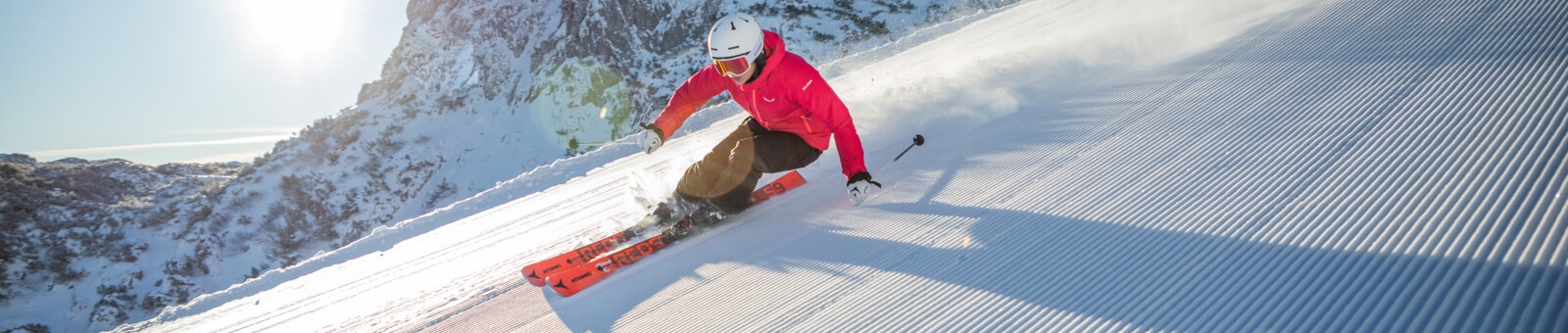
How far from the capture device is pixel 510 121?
6200 centimetres

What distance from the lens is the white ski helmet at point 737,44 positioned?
10.8 ft

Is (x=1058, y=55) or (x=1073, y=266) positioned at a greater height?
Answer: (x=1058, y=55)

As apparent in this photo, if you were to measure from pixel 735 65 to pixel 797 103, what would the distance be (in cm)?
49

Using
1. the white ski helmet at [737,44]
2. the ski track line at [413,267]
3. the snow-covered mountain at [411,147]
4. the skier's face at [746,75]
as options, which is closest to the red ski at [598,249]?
the ski track line at [413,267]

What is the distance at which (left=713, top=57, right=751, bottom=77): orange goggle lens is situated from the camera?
331 cm

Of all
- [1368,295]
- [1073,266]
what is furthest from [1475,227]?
[1073,266]

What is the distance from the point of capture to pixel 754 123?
161 inches

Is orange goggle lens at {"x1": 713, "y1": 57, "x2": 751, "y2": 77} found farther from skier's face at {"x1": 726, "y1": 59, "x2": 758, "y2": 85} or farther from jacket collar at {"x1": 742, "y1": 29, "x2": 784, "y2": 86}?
jacket collar at {"x1": 742, "y1": 29, "x2": 784, "y2": 86}

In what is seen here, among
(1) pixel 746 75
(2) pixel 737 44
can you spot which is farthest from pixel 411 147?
(2) pixel 737 44

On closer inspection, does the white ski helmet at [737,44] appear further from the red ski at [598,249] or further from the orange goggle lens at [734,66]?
the red ski at [598,249]

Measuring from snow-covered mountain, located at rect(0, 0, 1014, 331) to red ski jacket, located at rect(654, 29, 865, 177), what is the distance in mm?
12667

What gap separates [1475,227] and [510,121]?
6760 centimetres

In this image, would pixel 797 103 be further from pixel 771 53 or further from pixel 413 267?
pixel 413 267

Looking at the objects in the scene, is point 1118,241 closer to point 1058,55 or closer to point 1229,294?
point 1229,294
